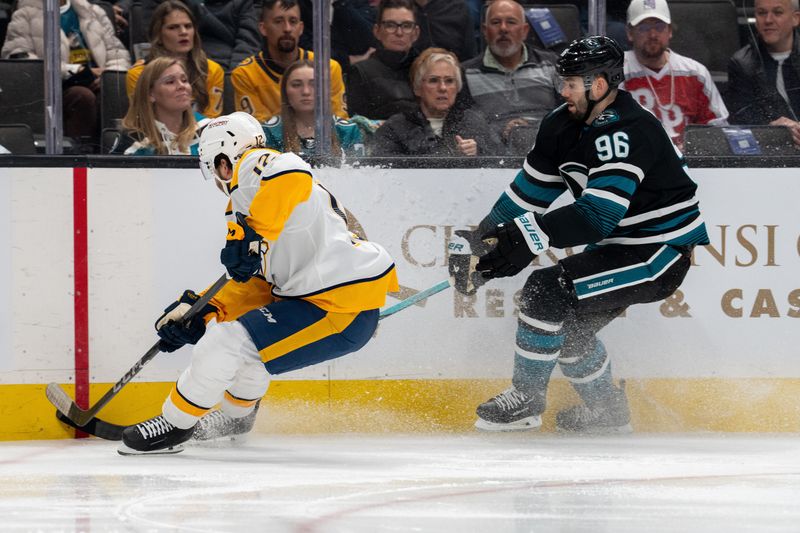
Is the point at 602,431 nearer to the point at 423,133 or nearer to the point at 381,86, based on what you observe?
the point at 423,133

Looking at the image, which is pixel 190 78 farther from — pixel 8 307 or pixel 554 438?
pixel 554 438

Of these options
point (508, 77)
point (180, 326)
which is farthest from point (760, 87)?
point (180, 326)

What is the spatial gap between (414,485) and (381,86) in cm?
159

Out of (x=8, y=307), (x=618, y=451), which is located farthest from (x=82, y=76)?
(x=618, y=451)

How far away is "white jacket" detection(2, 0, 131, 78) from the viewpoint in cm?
421

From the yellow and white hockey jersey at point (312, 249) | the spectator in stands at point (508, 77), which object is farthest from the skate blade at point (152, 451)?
the spectator in stands at point (508, 77)

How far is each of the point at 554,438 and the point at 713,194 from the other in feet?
3.32

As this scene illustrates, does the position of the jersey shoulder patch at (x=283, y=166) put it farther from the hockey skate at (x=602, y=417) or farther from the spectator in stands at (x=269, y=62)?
the hockey skate at (x=602, y=417)

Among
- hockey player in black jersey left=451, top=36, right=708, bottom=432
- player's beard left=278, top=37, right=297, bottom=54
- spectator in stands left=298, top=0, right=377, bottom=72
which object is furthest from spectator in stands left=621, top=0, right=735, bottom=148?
player's beard left=278, top=37, right=297, bottom=54

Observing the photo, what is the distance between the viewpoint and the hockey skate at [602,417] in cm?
423

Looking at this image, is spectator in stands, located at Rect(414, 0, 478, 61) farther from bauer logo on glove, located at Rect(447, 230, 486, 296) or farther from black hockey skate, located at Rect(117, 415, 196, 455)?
black hockey skate, located at Rect(117, 415, 196, 455)

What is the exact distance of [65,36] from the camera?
425 centimetres

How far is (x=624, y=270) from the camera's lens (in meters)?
4.01

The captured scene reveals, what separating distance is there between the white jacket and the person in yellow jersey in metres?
0.75
